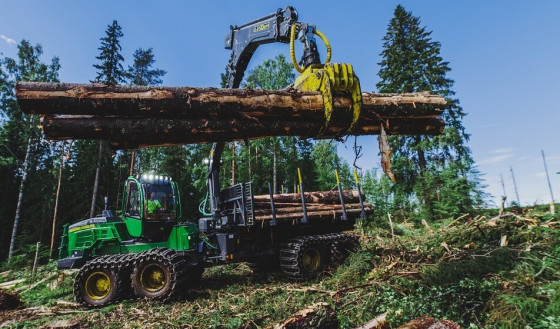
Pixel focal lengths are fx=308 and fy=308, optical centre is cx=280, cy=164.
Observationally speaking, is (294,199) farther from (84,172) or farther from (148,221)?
(84,172)

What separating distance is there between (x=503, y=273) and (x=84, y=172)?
26.8 metres

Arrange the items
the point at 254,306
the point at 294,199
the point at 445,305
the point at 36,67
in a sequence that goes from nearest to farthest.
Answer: the point at 445,305, the point at 254,306, the point at 294,199, the point at 36,67

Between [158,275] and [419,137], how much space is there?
16.8 meters

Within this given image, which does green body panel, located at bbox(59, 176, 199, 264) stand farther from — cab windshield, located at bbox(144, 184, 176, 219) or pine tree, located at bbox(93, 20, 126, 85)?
pine tree, located at bbox(93, 20, 126, 85)

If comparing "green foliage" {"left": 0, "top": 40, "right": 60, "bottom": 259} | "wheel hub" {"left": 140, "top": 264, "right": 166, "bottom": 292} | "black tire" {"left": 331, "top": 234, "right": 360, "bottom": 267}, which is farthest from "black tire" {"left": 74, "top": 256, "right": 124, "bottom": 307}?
"green foliage" {"left": 0, "top": 40, "right": 60, "bottom": 259}

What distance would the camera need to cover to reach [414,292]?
5.13m

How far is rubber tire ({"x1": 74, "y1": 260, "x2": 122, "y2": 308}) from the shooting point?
22.9ft

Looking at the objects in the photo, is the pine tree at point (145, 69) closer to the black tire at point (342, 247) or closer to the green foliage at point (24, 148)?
the green foliage at point (24, 148)

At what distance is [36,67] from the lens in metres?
22.1

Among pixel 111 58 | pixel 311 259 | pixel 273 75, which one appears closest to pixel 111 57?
pixel 111 58

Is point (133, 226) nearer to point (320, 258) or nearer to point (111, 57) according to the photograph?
point (320, 258)

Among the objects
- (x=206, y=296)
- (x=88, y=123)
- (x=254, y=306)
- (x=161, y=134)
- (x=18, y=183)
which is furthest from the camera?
(x=18, y=183)

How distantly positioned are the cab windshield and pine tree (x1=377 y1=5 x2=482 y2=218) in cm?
1202

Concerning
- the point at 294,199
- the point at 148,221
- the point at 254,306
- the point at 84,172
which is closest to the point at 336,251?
the point at 294,199
